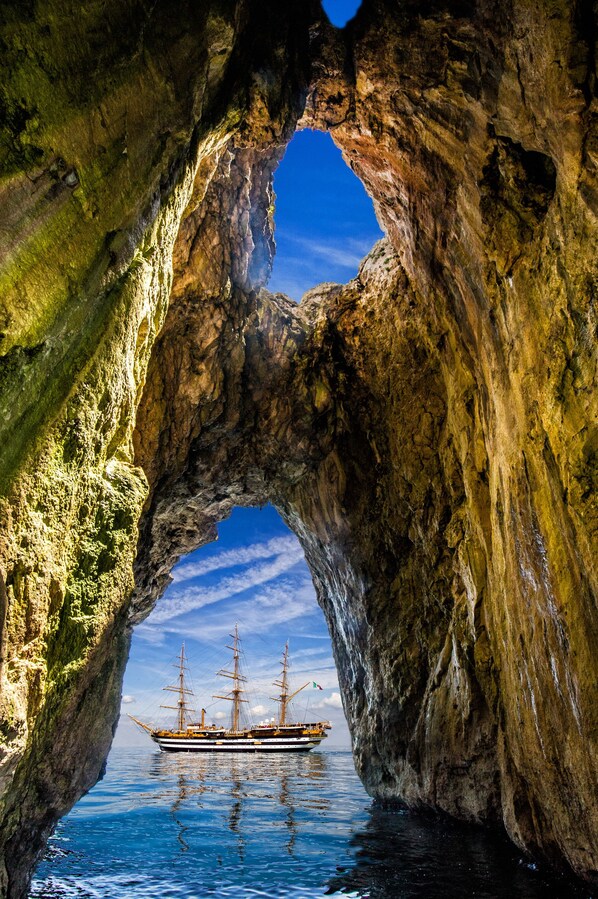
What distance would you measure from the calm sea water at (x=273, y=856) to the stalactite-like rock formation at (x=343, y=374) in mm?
975

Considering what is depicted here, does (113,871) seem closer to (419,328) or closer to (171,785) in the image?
(419,328)

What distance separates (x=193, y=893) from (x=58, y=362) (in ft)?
24.4

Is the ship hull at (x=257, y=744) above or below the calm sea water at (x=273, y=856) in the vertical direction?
below

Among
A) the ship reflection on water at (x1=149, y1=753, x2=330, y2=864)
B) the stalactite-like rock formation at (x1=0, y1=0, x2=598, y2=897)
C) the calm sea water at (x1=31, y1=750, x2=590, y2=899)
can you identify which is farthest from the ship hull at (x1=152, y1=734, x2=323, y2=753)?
the calm sea water at (x1=31, y1=750, x2=590, y2=899)

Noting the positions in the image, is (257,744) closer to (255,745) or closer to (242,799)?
(255,745)

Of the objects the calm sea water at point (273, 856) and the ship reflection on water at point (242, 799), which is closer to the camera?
the calm sea water at point (273, 856)

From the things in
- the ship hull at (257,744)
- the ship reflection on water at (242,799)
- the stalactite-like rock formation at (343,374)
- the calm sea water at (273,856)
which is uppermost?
the stalactite-like rock formation at (343,374)

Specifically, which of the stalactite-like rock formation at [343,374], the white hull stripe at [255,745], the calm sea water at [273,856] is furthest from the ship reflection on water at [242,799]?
the white hull stripe at [255,745]

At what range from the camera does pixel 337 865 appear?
8.48 m

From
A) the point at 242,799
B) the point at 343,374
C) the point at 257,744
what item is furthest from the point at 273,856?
the point at 257,744

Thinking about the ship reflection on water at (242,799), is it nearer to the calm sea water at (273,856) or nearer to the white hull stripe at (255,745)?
the calm sea water at (273,856)

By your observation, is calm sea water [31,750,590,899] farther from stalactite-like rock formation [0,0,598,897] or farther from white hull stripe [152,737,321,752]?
white hull stripe [152,737,321,752]

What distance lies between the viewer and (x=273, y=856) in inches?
351

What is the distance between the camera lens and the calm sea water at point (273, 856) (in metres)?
7.21
